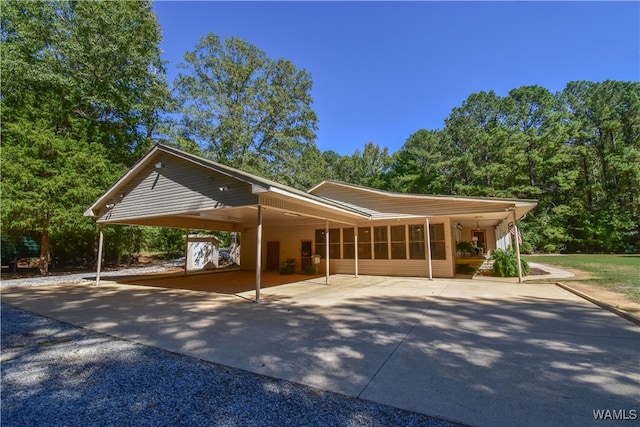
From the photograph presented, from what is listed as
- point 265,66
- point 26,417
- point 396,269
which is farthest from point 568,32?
point 265,66

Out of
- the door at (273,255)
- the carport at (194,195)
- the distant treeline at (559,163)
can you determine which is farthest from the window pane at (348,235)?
the distant treeline at (559,163)

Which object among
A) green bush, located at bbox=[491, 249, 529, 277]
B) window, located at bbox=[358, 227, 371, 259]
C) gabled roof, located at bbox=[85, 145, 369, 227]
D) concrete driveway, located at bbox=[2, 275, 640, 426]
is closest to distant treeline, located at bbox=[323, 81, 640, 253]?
green bush, located at bbox=[491, 249, 529, 277]

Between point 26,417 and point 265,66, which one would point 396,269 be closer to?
point 26,417

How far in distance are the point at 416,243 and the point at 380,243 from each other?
5.37 ft

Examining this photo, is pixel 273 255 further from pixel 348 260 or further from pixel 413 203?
pixel 413 203

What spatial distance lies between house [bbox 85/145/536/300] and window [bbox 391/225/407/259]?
45 millimetres

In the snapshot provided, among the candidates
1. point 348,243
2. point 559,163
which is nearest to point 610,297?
point 348,243

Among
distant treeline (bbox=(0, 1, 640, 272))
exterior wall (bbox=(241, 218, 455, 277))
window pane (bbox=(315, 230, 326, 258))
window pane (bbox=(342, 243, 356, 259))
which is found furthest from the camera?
window pane (bbox=(315, 230, 326, 258))

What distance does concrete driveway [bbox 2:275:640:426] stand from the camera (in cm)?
273

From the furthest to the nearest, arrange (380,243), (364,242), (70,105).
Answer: (70,105), (364,242), (380,243)

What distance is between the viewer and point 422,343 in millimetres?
4281

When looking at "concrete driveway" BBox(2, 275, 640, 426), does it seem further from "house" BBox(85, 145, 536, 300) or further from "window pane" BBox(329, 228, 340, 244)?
"window pane" BBox(329, 228, 340, 244)

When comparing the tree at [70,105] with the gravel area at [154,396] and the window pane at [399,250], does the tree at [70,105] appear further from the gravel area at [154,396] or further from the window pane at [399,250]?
the window pane at [399,250]

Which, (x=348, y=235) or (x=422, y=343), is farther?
(x=348, y=235)
